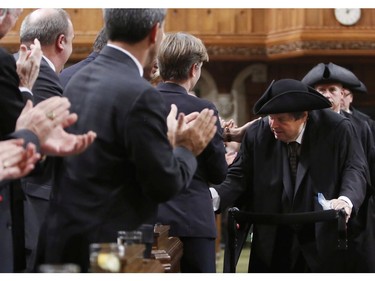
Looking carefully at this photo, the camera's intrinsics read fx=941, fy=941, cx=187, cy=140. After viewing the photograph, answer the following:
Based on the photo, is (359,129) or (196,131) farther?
(359,129)

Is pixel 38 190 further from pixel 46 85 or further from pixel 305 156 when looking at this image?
pixel 305 156

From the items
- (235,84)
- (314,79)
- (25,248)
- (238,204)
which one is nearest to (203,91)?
(235,84)

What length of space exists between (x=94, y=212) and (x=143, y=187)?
21cm

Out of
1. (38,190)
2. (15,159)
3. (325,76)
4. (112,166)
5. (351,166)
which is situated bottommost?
(351,166)

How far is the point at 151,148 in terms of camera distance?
3.33 meters

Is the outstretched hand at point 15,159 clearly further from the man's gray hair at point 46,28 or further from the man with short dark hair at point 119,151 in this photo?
the man's gray hair at point 46,28

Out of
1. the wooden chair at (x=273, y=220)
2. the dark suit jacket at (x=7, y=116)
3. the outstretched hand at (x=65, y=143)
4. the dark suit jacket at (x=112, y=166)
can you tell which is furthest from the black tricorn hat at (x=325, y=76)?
the outstretched hand at (x=65, y=143)

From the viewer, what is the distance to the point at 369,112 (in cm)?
1241

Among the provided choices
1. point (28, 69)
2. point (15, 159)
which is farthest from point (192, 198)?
point (15, 159)

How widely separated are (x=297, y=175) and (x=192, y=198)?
38.2 inches

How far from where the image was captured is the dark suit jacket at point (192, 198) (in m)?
4.66

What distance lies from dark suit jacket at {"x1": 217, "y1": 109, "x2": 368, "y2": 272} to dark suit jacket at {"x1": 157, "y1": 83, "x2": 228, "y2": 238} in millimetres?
853

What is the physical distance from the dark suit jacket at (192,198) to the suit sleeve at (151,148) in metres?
1.25

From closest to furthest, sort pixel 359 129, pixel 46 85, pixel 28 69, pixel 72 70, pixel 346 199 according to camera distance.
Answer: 1. pixel 28 69
2. pixel 46 85
3. pixel 72 70
4. pixel 346 199
5. pixel 359 129
